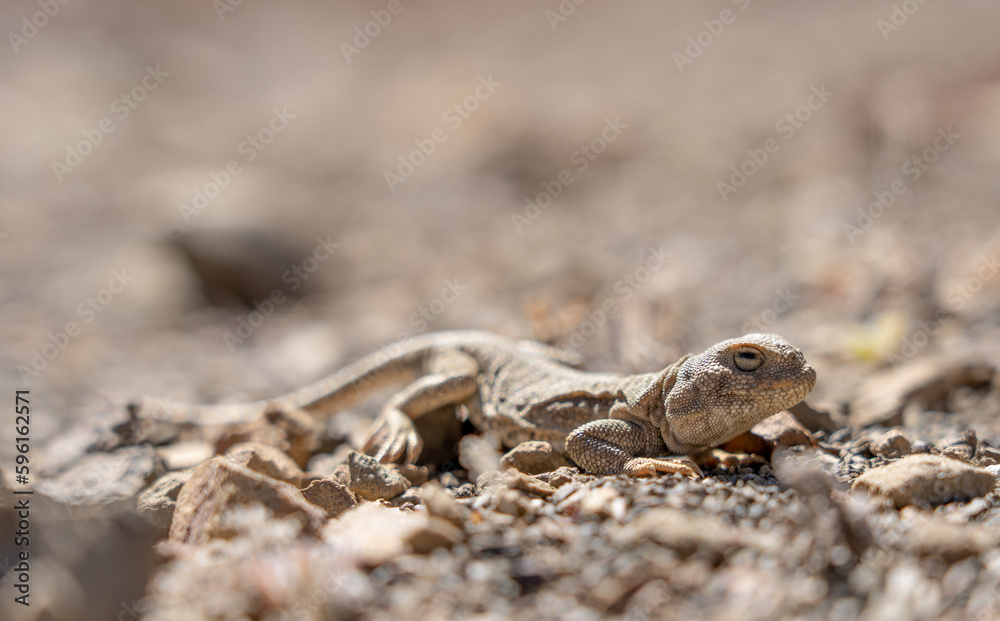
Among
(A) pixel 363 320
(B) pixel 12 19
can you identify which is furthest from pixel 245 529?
(B) pixel 12 19

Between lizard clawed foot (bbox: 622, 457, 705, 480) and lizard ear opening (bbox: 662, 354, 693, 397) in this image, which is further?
lizard ear opening (bbox: 662, 354, 693, 397)

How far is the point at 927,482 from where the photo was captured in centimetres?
452

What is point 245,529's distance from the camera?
4238 millimetres

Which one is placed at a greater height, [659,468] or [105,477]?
[105,477]

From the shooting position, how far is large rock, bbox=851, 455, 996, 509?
14.7ft

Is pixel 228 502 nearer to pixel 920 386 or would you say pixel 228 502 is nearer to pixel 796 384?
pixel 796 384

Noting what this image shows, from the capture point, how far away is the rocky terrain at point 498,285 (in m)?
3.87

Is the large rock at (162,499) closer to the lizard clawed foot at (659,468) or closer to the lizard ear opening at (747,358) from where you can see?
the lizard clawed foot at (659,468)

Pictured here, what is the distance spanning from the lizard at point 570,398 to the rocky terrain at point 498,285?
0.35m

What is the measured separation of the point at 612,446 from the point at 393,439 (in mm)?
1993

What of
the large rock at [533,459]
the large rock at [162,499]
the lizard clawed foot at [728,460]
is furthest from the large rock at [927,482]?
the large rock at [162,499]

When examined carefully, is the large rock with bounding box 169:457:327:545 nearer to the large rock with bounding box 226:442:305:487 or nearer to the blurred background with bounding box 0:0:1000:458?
the large rock with bounding box 226:442:305:487

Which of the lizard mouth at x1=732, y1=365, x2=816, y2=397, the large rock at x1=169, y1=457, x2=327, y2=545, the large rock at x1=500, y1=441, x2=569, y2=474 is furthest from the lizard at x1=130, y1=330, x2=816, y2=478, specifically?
the large rock at x1=169, y1=457, x2=327, y2=545

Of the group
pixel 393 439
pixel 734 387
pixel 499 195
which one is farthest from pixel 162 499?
pixel 499 195
